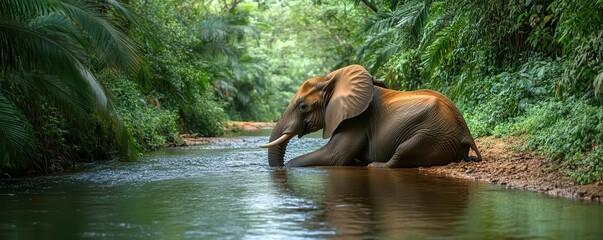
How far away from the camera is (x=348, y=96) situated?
1341 centimetres

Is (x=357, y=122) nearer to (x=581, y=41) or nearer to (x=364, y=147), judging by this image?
(x=364, y=147)

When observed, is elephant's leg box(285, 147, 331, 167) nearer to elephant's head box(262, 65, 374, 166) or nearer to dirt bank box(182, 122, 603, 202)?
elephant's head box(262, 65, 374, 166)

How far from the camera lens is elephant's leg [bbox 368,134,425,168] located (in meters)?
12.8

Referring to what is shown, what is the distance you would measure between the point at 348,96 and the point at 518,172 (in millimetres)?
3369

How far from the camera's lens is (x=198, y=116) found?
25812 millimetres

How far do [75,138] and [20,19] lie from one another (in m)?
3.86

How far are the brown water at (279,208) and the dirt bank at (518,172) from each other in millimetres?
332

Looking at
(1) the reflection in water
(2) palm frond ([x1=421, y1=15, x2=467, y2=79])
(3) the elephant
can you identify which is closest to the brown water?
(1) the reflection in water

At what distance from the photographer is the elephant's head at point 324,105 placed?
1339cm

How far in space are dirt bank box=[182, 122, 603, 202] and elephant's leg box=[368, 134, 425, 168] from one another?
15.2 inches

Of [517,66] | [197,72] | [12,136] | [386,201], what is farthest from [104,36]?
[197,72]

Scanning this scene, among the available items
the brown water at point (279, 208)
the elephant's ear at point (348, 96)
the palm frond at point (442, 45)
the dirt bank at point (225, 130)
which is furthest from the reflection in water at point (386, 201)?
the dirt bank at point (225, 130)

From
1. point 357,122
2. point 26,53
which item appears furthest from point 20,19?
point 357,122

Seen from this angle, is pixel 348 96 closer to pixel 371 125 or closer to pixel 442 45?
pixel 371 125
